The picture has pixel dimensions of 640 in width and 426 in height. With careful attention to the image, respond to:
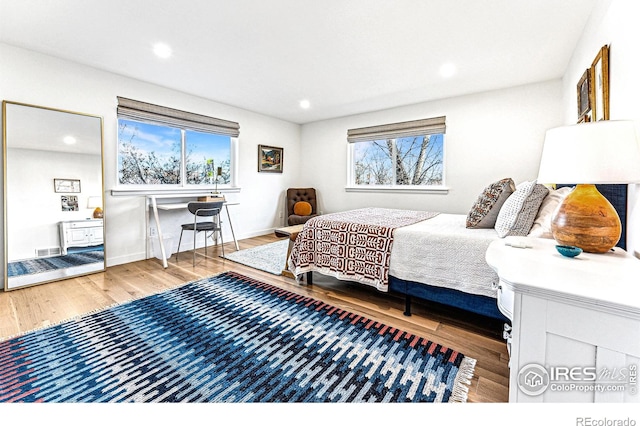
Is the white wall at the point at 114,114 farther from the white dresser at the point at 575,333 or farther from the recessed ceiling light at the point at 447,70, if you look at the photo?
the white dresser at the point at 575,333

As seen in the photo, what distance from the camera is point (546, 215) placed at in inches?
67.2

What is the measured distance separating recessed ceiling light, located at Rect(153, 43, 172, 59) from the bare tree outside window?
10.6 feet

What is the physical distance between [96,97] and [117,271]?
1983 mm

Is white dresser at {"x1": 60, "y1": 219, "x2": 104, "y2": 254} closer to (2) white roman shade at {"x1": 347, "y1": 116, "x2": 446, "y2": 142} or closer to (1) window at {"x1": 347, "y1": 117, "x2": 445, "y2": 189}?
(1) window at {"x1": 347, "y1": 117, "x2": 445, "y2": 189}

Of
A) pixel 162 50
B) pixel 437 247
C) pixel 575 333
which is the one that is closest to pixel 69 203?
pixel 162 50

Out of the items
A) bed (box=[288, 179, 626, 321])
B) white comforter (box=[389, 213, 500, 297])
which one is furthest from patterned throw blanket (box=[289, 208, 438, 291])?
white comforter (box=[389, 213, 500, 297])

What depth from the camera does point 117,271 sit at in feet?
10.2

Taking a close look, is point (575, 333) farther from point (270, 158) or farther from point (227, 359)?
point (270, 158)

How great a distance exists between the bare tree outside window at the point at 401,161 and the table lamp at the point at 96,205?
12.5 feet

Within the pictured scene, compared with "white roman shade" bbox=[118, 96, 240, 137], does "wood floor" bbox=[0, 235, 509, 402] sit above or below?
below

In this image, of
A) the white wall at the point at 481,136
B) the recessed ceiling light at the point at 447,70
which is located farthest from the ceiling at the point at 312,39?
the white wall at the point at 481,136

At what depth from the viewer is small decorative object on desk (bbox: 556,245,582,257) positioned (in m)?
1.08
